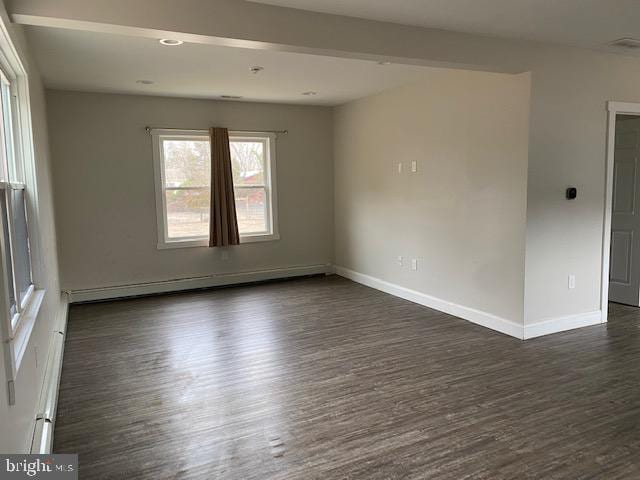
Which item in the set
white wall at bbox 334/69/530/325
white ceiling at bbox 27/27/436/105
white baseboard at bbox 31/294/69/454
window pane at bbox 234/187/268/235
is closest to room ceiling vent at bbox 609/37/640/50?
white wall at bbox 334/69/530/325

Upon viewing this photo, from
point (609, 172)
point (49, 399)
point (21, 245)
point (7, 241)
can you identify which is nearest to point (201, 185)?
point (21, 245)

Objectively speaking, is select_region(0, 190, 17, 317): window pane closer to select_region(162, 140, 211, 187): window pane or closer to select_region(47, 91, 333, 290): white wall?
select_region(47, 91, 333, 290): white wall

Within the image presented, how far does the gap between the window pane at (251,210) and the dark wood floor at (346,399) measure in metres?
1.99

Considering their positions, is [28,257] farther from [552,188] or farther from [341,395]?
[552,188]

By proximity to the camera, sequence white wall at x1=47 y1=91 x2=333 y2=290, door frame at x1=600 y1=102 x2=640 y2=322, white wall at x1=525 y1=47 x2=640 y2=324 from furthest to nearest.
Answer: white wall at x1=47 y1=91 x2=333 y2=290, door frame at x1=600 y1=102 x2=640 y2=322, white wall at x1=525 y1=47 x2=640 y2=324

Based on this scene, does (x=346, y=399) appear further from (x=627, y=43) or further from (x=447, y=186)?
(x=627, y=43)

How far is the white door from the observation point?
4930 mm

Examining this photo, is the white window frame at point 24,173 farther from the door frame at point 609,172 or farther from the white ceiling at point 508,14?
the door frame at point 609,172

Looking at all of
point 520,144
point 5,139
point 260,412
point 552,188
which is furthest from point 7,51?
point 552,188

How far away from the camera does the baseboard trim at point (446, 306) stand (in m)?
4.19

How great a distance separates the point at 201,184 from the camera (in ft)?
20.5

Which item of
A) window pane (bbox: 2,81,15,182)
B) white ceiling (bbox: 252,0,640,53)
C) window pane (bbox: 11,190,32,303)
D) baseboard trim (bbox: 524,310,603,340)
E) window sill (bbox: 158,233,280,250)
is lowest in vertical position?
baseboard trim (bbox: 524,310,603,340)

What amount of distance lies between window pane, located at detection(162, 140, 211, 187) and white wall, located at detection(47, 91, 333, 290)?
228 mm

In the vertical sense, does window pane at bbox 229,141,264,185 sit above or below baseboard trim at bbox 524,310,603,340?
above
